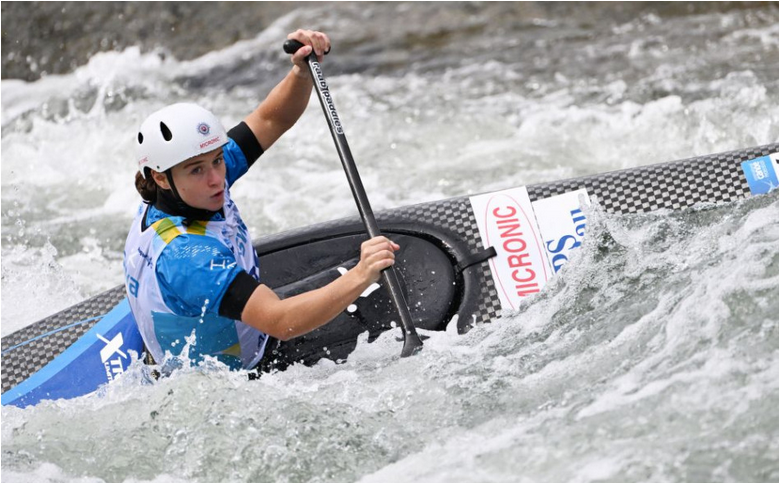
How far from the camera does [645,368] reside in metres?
2.69

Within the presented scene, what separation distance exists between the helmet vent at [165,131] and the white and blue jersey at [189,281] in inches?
9.1

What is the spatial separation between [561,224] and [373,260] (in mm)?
1272

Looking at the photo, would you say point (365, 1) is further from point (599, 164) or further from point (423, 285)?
point (423, 285)

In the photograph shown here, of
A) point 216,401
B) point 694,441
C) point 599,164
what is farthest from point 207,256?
point 599,164

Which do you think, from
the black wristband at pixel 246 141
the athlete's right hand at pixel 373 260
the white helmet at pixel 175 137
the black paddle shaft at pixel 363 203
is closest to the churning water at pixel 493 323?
the black paddle shaft at pixel 363 203

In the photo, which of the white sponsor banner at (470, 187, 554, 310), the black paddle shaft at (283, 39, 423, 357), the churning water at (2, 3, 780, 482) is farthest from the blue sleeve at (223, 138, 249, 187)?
the white sponsor banner at (470, 187, 554, 310)

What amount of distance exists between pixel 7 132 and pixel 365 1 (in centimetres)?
343

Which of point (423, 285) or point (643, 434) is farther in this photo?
point (423, 285)

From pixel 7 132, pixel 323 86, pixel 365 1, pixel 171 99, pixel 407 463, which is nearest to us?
pixel 407 463

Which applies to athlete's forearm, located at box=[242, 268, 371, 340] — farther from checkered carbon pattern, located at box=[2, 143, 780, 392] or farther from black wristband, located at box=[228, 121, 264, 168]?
checkered carbon pattern, located at box=[2, 143, 780, 392]

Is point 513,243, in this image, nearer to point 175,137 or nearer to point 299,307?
point 299,307

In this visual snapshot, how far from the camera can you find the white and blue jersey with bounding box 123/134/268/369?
279cm

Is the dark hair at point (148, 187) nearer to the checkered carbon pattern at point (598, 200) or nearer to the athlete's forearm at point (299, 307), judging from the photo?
the athlete's forearm at point (299, 307)

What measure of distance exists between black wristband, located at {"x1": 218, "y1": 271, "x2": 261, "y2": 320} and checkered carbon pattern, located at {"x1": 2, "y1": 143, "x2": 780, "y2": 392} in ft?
3.94
